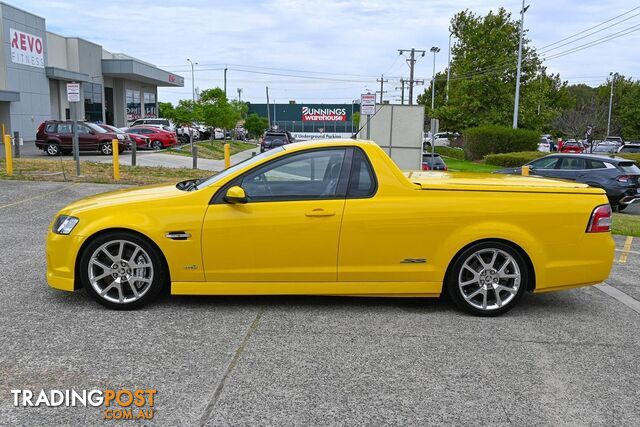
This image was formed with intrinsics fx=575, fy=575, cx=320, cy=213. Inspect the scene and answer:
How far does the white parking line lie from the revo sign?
3853 cm

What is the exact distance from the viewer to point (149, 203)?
4992mm

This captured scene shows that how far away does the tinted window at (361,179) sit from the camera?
504cm

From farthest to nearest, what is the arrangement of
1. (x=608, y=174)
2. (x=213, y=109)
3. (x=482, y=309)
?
(x=213, y=109) → (x=608, y=174) → (x=482, y=309)

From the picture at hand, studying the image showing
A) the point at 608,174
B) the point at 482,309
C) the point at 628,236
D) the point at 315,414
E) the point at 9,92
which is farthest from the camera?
the point at 9,92

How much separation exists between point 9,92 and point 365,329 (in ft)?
120

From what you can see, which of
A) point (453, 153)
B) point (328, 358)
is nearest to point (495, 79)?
point (453, 153)

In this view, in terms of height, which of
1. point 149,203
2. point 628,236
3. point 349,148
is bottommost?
point 628,236

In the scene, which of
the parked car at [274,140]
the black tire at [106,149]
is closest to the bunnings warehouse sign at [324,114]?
the parked car at [274,140]

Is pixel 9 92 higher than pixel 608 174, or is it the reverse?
pixel 9 92

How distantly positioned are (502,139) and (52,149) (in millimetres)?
28335

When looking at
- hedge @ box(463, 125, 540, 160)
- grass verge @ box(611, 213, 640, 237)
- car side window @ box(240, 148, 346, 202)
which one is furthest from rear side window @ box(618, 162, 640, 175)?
hedge @ box(463, 125, 540, 160)

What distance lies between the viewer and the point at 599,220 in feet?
16.7

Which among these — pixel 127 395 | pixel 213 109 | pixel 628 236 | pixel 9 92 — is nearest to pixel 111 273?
pixel 127 395

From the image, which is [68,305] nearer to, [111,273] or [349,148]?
[111,273]
